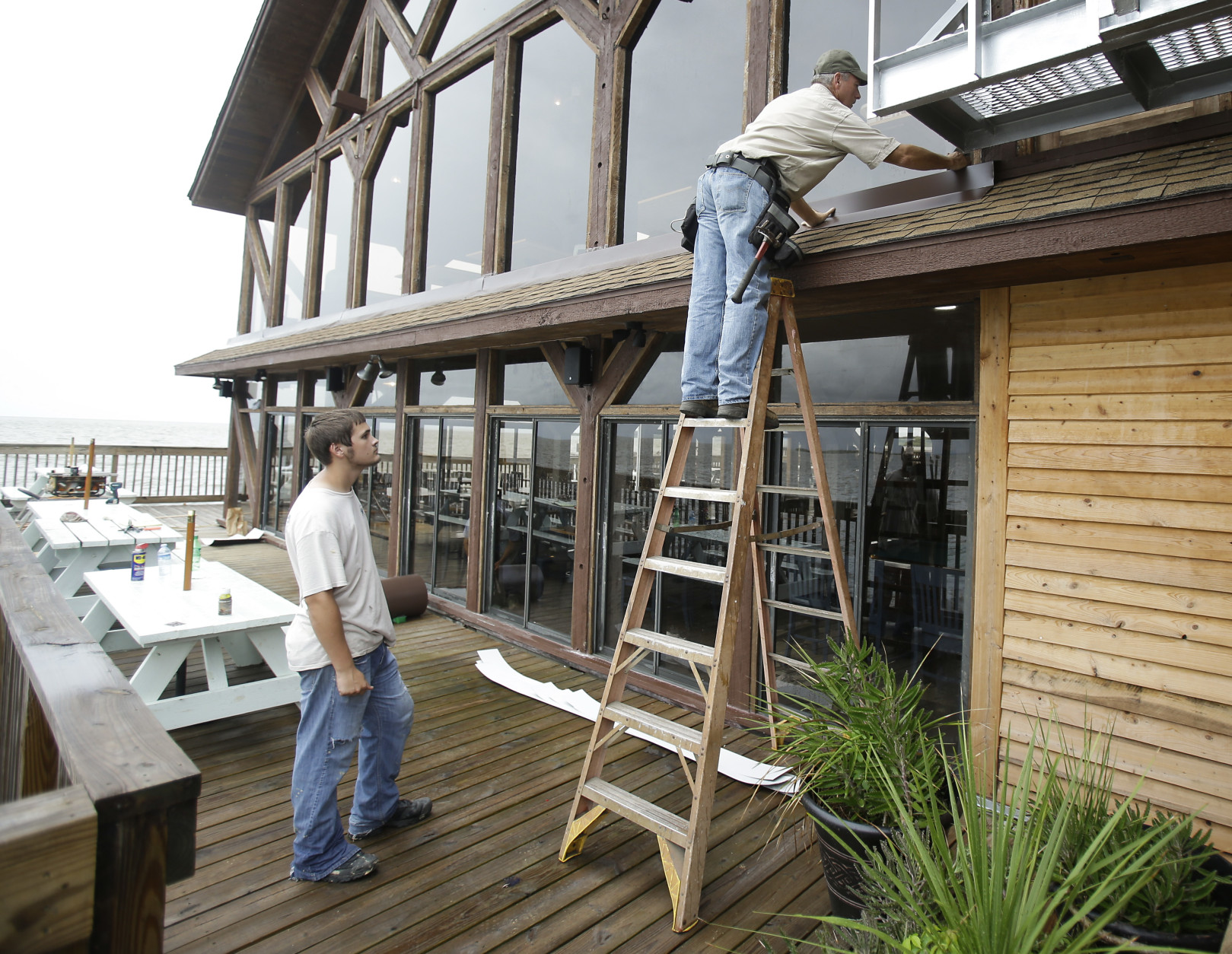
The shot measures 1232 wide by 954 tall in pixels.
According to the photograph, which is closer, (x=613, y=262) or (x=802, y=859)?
(x=802, y=859)

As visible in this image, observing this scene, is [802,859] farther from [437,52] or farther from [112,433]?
[112,433]

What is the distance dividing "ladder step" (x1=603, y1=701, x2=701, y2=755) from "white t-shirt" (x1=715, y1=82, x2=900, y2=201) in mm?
2188

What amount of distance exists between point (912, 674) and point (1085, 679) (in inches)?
27.9

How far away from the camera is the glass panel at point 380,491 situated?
7125 millimetres

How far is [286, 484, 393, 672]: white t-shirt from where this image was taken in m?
2.26

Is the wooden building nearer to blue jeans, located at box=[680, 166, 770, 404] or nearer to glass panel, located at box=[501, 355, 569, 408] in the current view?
glass panel, located at box=[501, 355, 569, 408]

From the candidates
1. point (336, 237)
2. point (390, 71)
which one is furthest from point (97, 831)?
point (336, 237)

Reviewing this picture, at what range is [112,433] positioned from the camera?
6188 cm

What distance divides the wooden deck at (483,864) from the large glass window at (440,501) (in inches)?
102

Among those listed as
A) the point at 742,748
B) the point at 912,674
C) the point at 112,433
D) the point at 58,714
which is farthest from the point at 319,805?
the point at 112,433

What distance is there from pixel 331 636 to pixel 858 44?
4001 millimetres

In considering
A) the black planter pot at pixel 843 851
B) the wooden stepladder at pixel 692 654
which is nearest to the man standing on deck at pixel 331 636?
the wooden stepladder at pixel 692 654

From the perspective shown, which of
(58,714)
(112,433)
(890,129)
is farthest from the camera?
(112,433)

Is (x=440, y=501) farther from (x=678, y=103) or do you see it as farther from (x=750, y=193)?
(x=750, y=193)
